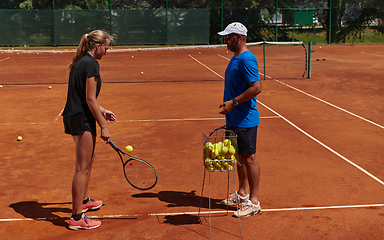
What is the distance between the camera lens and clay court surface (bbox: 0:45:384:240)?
4508 millimetres

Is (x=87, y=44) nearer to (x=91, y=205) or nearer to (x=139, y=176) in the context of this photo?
(x=139, y=176)

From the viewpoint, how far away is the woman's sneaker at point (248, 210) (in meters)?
4.71

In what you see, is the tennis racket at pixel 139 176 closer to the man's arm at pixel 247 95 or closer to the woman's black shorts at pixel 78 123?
the woman's black shorts at pixel 78 123

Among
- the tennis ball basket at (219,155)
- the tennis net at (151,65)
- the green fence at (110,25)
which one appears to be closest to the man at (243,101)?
the tennis ball basket at (219,155)

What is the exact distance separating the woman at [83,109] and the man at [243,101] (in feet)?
4.30

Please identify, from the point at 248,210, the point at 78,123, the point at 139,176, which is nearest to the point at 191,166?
the point at 139,176

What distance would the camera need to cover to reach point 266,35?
33.7 metres

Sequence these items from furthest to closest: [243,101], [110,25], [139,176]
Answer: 1. [110,25]
2. [139,176]
3. [243,101]

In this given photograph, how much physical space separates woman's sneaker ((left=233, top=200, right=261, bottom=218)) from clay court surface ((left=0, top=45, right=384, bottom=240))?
7 cm

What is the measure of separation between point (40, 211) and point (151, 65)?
55.1ft

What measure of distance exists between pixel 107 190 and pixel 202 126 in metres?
3.75

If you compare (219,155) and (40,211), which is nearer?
(219,155)

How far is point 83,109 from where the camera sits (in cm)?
425

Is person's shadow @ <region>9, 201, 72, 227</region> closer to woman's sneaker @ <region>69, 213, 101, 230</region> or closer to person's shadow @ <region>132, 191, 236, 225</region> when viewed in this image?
woman's sneaker @ <region>69, 213, 101, 230</region>
